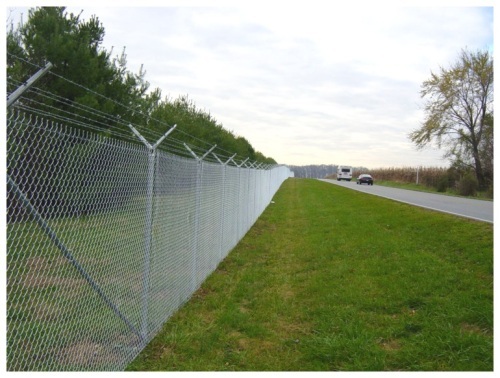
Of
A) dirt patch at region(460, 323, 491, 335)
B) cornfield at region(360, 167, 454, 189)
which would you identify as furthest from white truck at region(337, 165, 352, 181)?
dirt patch at region(460, 323, 491, 335)

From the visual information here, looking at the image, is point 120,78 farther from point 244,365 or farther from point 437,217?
point 244,365

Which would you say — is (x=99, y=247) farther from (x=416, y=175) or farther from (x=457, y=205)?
(x=416, y=175)

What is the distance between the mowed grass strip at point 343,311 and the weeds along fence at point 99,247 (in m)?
0.39

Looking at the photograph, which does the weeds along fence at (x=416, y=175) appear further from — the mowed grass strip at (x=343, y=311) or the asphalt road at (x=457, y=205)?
the mowed grass strip at (x=343, y=311)

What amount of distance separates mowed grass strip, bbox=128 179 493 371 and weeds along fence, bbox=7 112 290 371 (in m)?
0.39

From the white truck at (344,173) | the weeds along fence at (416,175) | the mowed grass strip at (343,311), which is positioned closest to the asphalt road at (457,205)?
the mowed grass strip at (343,311)

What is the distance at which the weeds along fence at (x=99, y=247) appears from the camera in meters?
3.36

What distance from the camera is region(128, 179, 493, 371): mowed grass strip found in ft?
13.7

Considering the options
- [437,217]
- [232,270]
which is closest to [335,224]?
[437,217]

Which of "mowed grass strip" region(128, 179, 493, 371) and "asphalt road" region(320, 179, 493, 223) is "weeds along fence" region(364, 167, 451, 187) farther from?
"mowed grass strip" region(128, 179, 493, 371)

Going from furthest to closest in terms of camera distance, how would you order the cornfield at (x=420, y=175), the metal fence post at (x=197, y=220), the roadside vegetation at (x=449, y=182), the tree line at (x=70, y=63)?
the cornfield at (x=420, y=175) → the roadside vegetation at (x=449, y=182) → the tree line at (x=70, y=63) → the metal fence post at (x=197, y=220)

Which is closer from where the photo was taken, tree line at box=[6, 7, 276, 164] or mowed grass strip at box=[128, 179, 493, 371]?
mowed grass strip at box=[128, 179, 493, 371]

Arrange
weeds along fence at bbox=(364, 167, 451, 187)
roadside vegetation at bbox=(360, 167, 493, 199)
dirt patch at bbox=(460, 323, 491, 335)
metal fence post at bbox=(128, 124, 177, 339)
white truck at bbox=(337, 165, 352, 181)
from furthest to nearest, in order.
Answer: white truck at bbox=(337, 165, 352, 181)
weeds along fence at bbox=(364, 167, 451, 187)
roadside vegetation at bbox=(360, 167, 493, 199)
dirt patch at bbox=(460, 323, 491, 335)
metal fence post at bbox=(128, 124, 177, 339)

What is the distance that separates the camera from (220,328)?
4.94m
